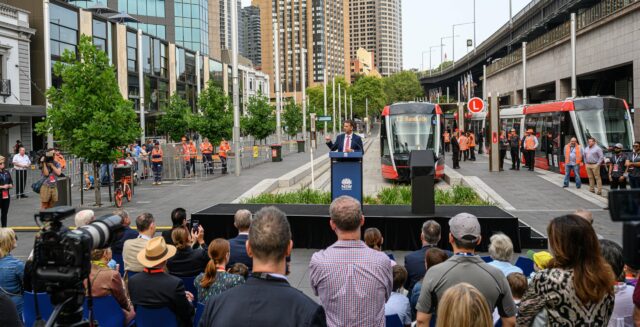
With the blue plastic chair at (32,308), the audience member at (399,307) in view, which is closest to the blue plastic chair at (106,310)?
the blue plastic chair at (32,308)

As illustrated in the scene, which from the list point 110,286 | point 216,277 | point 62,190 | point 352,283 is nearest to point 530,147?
point 62,190

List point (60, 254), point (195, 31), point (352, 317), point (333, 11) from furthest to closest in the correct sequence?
point (333, 11) < point (195, 31) < point (352, 317) < point (60, 254)

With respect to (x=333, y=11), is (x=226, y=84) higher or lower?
lower

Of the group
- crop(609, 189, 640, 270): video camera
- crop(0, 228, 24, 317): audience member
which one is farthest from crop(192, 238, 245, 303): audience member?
crop(609, 189, 640, 270): video camera

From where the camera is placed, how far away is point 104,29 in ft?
162

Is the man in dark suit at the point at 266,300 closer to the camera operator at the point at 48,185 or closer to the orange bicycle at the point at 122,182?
the camera operator at the point at 48,185

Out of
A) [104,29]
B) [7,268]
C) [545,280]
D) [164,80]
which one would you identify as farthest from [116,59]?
[545,280]

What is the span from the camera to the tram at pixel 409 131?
25.9m

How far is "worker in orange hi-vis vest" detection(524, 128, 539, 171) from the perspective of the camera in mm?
27953

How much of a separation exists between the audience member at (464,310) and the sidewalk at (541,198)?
11.1 meters

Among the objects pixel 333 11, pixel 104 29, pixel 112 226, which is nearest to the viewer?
pixel 112 226

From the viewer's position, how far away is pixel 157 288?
556cm

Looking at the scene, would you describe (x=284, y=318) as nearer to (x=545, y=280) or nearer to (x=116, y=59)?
(x=545, y=280)

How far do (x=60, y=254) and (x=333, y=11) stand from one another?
175m
